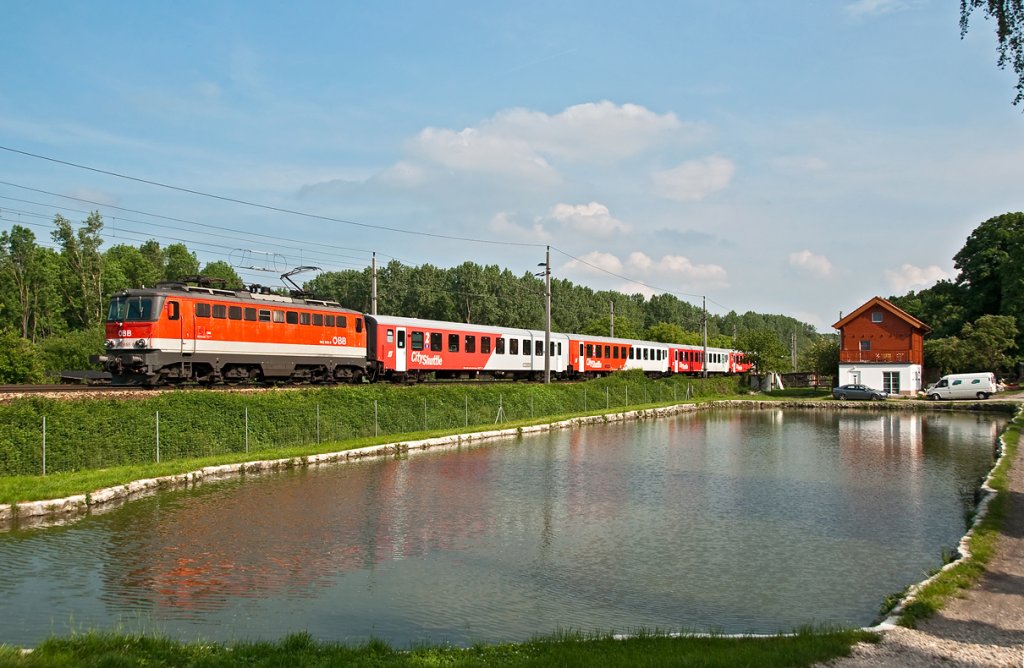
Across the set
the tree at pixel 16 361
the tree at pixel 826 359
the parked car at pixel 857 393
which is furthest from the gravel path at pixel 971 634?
the tree at pixel 826 359

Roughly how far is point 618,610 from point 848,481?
14065 millimetres

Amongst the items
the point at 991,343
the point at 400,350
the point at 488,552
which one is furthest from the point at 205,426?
the point at 991,343

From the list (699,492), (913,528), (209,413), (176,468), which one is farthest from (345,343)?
(913,528)

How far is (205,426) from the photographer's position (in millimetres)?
22625

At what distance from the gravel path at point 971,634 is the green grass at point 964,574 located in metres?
0.11

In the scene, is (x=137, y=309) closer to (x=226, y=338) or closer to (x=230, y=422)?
(x=226, y=338)

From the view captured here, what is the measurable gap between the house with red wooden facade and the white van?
14.3 feet

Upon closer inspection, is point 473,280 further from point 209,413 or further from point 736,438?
point 209,413

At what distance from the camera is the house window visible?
6059 cm

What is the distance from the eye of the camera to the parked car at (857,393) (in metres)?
57.0

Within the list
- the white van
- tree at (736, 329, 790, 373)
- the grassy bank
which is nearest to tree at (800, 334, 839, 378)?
tree at (736, 329, 790, 373)

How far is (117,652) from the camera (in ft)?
24.8

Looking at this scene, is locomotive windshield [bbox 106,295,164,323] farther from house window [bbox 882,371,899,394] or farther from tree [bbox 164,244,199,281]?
tree [bbox 164,244,199,281]

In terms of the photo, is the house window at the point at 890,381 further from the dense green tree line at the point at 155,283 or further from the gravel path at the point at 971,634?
the gravel path at the point at 971,634
